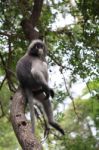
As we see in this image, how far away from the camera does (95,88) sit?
17.3ft

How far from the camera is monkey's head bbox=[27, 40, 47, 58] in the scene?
4.41 metres

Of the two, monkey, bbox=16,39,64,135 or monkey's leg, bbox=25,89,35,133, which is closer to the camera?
monkey's leg, bbox=25,89,35,133

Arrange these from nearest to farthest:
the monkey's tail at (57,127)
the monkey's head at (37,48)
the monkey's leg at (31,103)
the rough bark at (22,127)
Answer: the rough bark at (22,127)
the monkey's leg at (31,103)
the monkey's tail at (57,127)
the monkey's head at (37,48)

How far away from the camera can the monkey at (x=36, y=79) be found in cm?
414

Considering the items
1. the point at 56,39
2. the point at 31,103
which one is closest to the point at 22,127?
the point at 31,103

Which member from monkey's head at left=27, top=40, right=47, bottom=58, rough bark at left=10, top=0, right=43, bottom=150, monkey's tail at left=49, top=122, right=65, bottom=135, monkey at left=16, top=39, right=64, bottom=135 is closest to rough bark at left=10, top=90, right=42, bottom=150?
rough bark at left=10, top=0, right=43, bottom=150

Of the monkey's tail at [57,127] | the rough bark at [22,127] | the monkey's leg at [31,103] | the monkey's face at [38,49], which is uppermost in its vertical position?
the monkey's face at [38,49]

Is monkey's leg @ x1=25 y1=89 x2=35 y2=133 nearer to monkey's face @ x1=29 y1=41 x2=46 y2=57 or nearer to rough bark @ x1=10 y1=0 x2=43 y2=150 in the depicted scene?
rough bark @ x1=10 y1=0 x2=43 y2=150

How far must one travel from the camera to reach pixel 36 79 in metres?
4.27

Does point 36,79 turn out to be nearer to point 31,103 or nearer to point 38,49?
point 31,103

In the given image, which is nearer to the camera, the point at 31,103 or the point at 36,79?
the point at 31,103

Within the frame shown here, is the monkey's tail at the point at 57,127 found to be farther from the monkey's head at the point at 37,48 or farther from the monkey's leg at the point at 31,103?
the monkey's head at the point at 37,48

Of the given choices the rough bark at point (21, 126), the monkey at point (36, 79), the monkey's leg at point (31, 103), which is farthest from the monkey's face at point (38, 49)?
the rough bark at point (21, 126)

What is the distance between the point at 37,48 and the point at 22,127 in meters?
1.45
